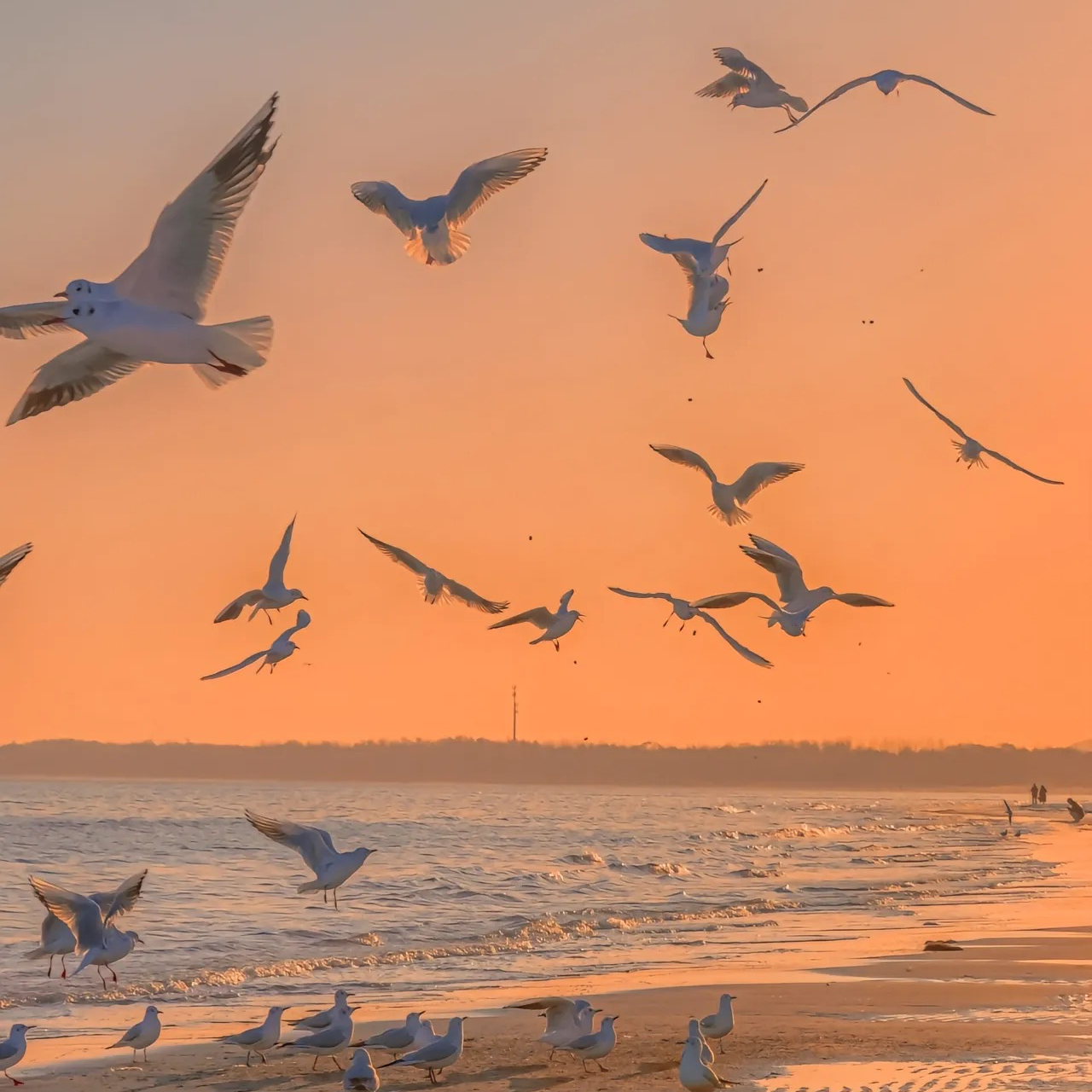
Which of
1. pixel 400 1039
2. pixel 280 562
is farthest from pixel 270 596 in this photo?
pixel 400 1039

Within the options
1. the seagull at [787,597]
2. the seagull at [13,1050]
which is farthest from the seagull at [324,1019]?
the seagull at [787,597]

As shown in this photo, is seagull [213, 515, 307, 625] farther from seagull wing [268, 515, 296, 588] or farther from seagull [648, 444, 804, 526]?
seagull [648, 444, 804, 526]

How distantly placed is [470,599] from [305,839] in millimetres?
3195

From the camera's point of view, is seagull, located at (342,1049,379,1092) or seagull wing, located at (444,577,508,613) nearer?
seagull, located at (342,1049,379,1092)

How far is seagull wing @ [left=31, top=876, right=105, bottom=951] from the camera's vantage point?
15079mm

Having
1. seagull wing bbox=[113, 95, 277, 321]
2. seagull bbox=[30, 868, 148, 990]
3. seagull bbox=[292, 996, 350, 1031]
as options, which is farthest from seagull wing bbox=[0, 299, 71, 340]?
seagull bbox=[30, 868, 148, 990]

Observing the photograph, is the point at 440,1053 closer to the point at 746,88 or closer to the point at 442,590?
the point at 442,590

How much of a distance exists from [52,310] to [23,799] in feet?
228

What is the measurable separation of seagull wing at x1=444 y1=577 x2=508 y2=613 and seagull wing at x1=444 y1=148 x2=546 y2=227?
145 inches

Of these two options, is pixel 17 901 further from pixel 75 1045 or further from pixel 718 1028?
pixel 718 1028

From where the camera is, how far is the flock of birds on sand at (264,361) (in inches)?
370

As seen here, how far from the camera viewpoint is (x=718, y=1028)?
45.1ft

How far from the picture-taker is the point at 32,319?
988 centimetres

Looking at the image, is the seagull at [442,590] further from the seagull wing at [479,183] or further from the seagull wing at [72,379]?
the seagull wing at [72,379]
